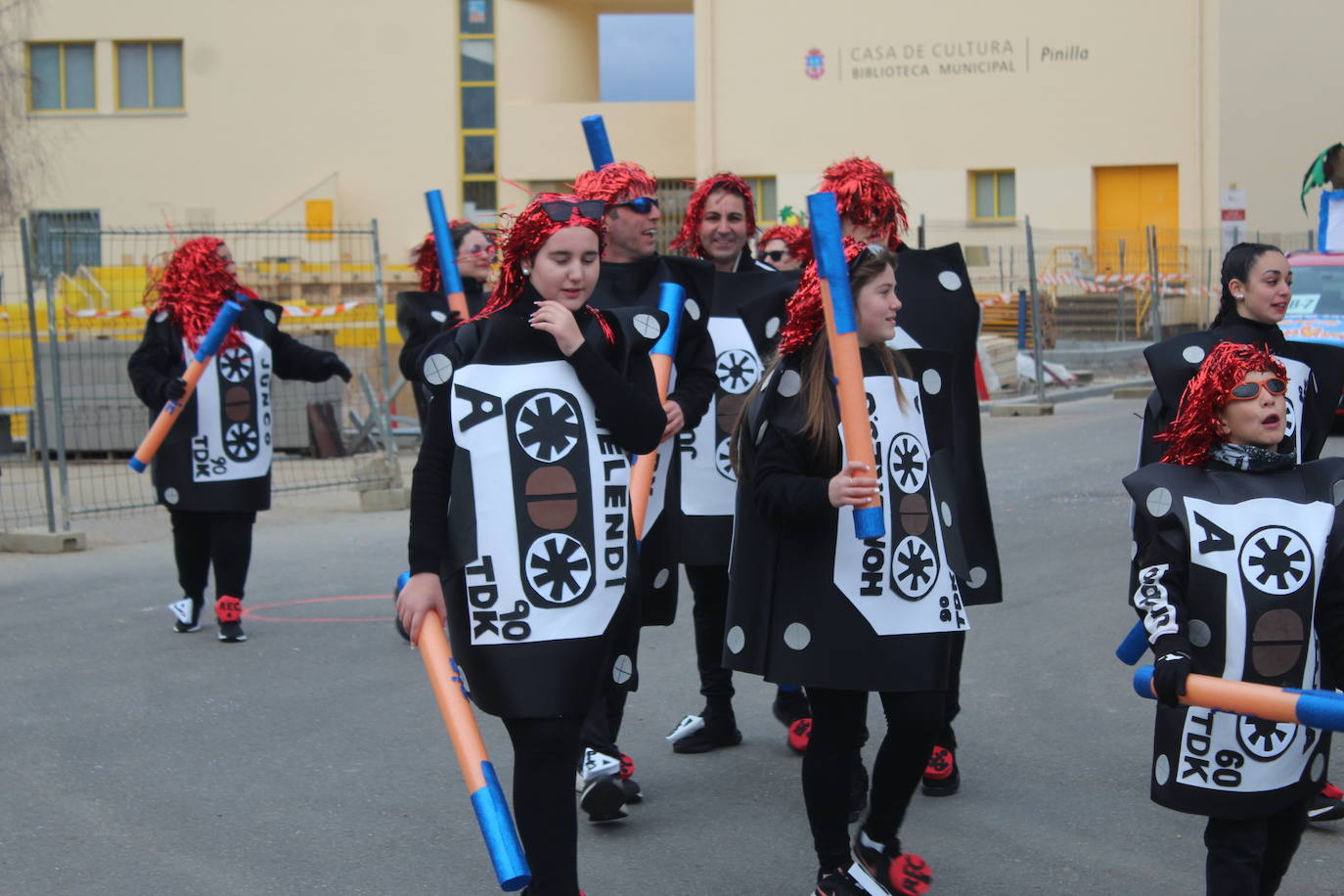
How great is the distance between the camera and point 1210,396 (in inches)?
144

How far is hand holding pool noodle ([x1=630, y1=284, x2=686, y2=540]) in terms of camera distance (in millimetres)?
4793

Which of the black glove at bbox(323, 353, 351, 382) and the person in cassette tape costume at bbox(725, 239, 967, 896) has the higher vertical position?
the black glove at bbox(323, 353, 351, 382)

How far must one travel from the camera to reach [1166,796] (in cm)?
361

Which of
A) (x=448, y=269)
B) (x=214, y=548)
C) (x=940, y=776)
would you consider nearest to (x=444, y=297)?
(x=448, y=269)

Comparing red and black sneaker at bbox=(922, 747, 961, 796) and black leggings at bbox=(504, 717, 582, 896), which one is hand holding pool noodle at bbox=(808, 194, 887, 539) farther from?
red and black sneaker at bbox=(922, 747, 961, 796)

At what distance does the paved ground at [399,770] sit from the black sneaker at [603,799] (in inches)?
1.9

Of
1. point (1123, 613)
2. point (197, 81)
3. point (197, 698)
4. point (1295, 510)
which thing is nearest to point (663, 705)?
point (197, 698)

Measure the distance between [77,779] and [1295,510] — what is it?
159 inches

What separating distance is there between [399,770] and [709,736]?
1078 mm

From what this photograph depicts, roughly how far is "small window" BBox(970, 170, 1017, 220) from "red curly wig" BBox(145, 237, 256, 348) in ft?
93.5

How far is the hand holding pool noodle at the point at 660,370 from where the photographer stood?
4793 millimetres

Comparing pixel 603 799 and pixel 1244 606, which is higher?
pixel 1244 606

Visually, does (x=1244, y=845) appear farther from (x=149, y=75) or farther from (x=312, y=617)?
(x=149, y=75)

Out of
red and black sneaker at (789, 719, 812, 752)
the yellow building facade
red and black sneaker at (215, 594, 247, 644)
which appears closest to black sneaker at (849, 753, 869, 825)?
red and black sneaker at (789, 719, 812, 752)
